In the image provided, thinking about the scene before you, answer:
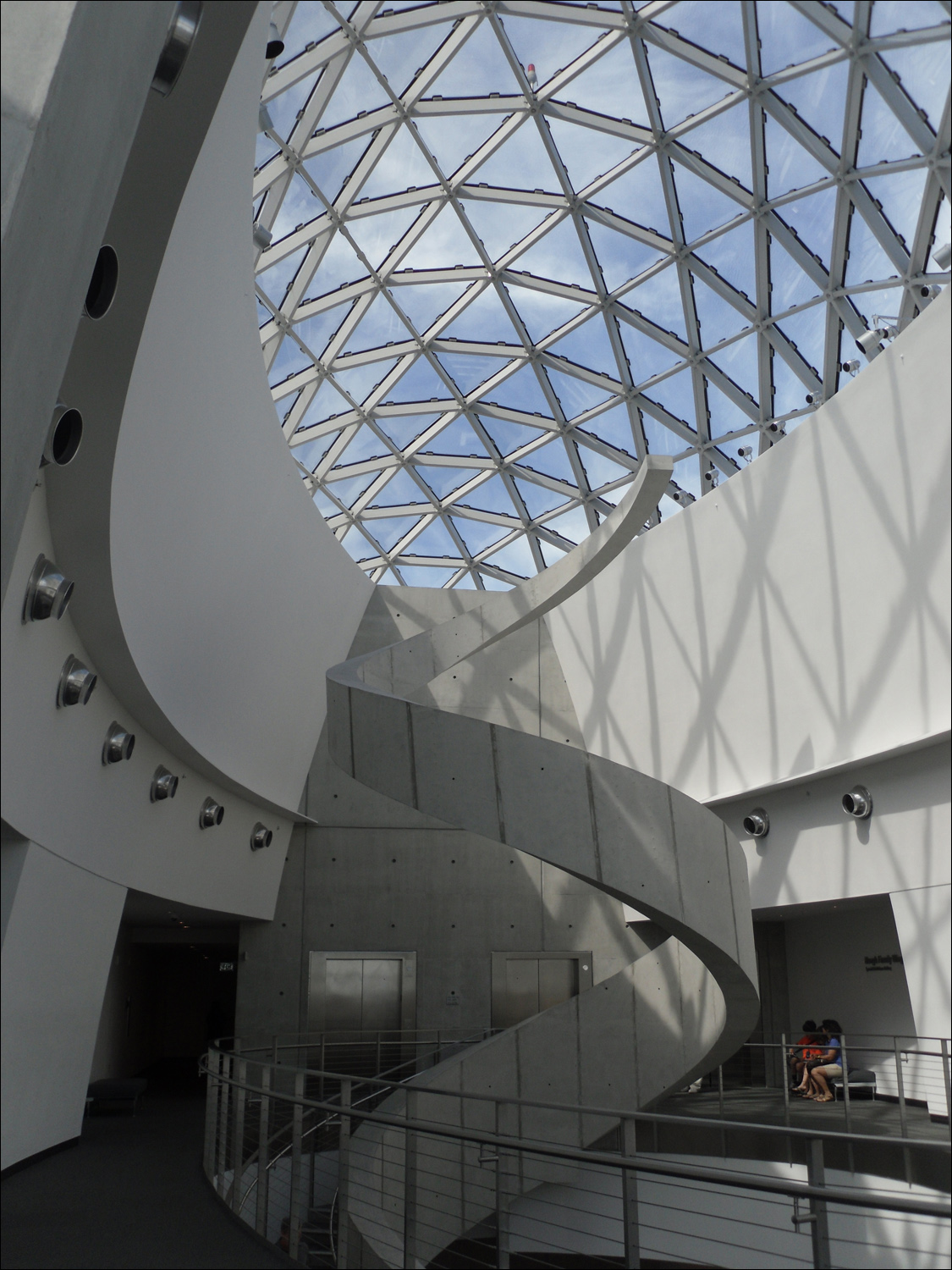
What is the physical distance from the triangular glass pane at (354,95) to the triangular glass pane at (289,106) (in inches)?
26.7

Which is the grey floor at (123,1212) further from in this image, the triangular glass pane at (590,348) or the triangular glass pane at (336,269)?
the triangular glass pane at (590,348)

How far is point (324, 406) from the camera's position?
24.4 m

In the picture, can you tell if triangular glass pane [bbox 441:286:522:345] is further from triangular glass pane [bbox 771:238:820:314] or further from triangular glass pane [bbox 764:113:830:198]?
triangular glass pane [bbox 764:113:830:198]

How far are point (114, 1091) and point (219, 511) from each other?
10.9 metres

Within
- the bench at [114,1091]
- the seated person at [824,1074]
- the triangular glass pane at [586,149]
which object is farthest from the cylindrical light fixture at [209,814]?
the triangular glass pane at [586,149]

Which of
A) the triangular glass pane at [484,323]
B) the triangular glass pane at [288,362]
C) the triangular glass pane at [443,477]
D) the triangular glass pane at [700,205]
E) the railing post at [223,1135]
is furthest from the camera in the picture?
the triangular glass pane at [443,477]

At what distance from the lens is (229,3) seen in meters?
4.47

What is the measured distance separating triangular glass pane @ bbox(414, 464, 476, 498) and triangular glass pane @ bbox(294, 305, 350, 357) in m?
6.26

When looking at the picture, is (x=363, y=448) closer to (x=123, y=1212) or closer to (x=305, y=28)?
(x=305, y=28)

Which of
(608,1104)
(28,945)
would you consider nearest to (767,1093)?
(608,1104)

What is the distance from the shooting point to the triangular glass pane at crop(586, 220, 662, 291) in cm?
2150

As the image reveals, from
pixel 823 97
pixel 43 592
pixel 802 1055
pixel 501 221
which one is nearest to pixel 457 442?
pixel 501 221

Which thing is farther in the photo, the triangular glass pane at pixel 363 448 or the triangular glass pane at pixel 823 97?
the triangular glass pane at pixel 363 448

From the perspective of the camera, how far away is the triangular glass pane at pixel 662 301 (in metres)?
21.9
